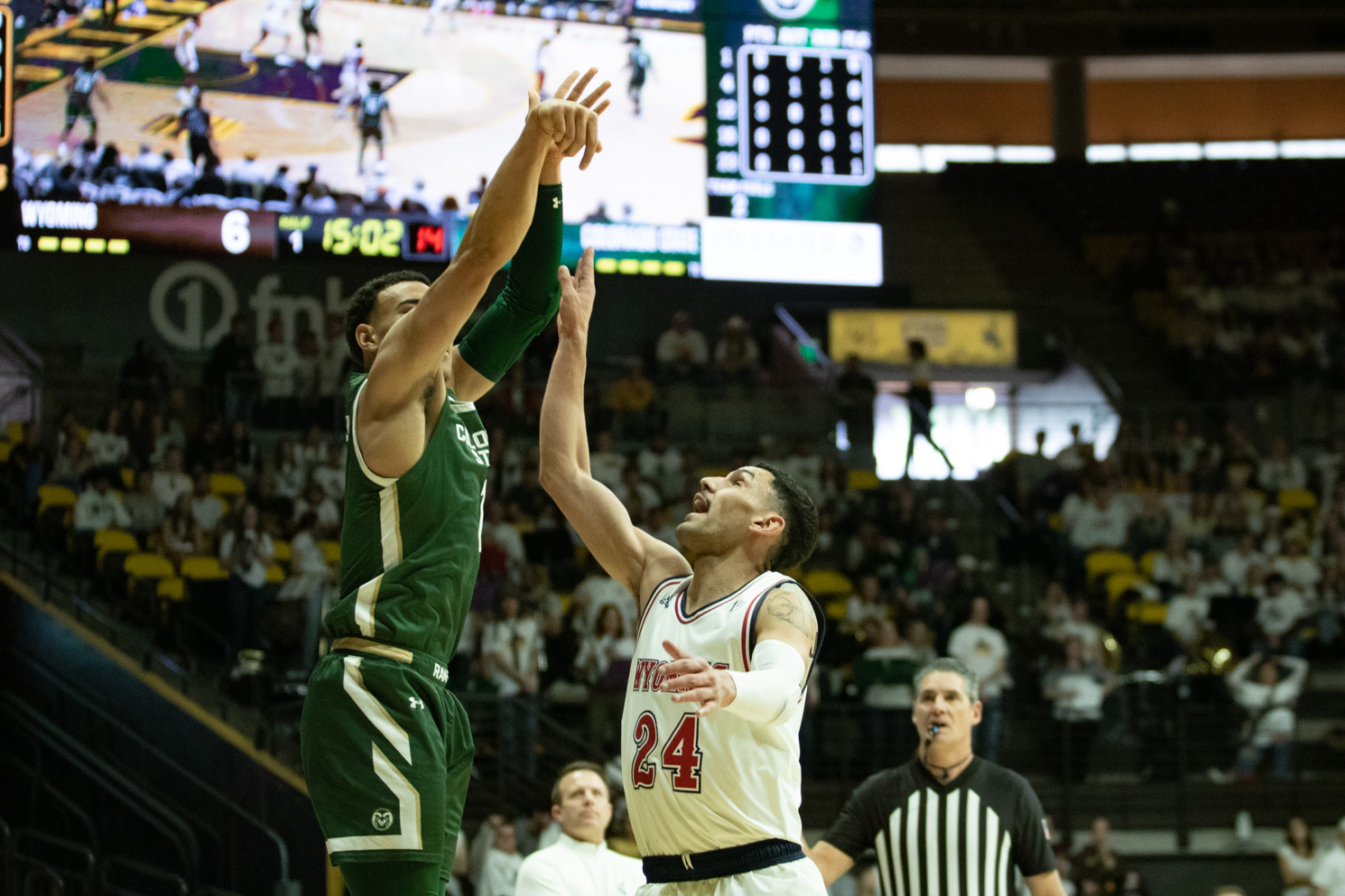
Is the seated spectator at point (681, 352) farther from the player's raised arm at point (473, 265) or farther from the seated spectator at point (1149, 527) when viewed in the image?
the player's raised arm at point (473, 265)

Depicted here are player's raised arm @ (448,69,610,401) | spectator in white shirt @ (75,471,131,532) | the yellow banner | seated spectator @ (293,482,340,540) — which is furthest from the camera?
the yellow banner

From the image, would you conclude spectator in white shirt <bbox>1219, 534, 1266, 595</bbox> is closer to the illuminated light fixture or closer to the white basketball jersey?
the illuminated light fixture

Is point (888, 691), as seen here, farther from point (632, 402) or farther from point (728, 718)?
point (728, 718)

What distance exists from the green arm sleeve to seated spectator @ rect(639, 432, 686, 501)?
10.8 meters

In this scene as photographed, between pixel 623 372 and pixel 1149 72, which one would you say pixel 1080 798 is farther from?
pixel 1149 72

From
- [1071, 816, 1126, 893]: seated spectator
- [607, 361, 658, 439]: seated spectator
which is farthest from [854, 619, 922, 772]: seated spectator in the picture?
[607, 361, 658, 439]: seated spectator

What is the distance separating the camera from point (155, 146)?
13516 millimetres

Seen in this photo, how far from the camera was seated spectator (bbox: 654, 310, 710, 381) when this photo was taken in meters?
16.9

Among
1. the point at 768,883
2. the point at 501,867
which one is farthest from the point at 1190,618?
the point at 768,883

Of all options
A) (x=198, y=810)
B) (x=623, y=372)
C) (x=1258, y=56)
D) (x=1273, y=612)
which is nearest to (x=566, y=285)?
(x=198, y=810)

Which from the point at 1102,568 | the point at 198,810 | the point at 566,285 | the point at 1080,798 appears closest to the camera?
the point at 566,285

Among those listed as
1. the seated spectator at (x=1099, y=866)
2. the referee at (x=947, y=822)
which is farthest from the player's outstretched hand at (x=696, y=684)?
the seated spectator at (x=1099, y=866)

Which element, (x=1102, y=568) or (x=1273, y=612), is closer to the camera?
(x=1273, y=612)

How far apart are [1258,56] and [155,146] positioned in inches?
780
